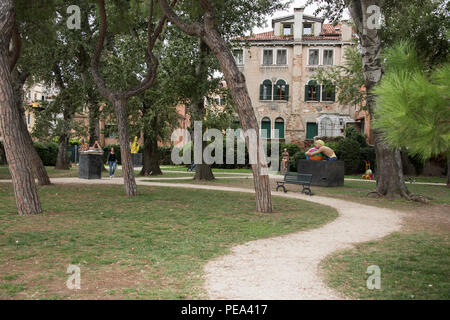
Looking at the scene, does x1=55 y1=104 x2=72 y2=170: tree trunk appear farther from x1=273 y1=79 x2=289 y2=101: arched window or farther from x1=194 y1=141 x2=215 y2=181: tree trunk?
x1=273 y1=79 x2=289 y2=101: arched window

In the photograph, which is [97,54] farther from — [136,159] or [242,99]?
[136,159]

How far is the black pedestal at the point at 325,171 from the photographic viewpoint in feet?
64.6

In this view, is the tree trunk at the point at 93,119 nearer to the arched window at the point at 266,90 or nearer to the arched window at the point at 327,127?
the arched window at the point at 266,90

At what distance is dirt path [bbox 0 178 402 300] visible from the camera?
14.7 ft

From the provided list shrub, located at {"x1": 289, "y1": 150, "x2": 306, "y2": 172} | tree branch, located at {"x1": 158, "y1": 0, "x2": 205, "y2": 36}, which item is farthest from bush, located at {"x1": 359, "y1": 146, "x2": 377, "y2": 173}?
tree branch, located at {"x1": 158, "y1": 0, "x2": 205, "y2": 36}

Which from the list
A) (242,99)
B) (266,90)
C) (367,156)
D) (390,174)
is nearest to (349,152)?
(367,156)

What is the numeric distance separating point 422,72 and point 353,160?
28.4 m

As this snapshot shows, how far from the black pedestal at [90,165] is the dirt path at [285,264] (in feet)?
50.1

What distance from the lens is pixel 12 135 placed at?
896cm

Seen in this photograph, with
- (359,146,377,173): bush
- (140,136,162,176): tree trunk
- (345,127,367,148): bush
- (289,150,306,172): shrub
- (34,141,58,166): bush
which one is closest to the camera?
(140,136,162,176): tree trunk

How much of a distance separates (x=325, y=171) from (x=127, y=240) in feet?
47.0
